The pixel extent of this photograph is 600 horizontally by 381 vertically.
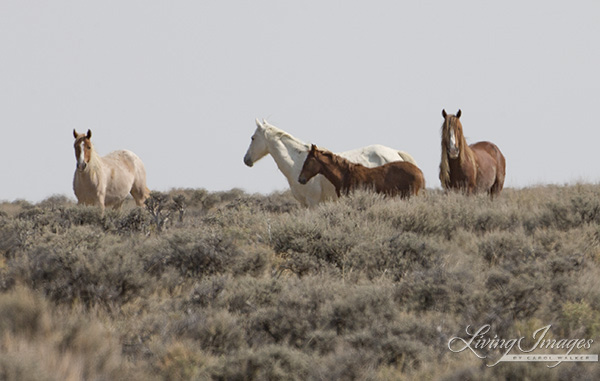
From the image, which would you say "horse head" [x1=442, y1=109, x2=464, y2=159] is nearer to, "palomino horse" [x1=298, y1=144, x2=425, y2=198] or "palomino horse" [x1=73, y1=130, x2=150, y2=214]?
"palomino horse" [x1=298, y1=144, x2=425, y2=198]

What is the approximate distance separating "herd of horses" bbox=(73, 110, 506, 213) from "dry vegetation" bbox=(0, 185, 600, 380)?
2.54 metres

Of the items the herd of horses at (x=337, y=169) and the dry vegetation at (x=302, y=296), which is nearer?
the dry vegetation at (x=302, y=296)

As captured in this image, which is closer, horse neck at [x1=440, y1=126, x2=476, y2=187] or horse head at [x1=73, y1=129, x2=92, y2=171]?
horse neck at [x1=440, y1=126, x2=476, y2=187]

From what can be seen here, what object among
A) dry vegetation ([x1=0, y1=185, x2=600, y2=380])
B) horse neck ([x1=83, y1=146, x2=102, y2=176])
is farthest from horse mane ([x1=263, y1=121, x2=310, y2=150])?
dry vegetation ([x1=0, y1=185, x2=600, y2=380])

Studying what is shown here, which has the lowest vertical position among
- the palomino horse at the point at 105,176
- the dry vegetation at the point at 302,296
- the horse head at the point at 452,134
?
the dry vegetation at the point at 302,296

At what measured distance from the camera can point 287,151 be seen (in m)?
15.9

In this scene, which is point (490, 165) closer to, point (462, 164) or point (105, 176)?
point (462, 164)

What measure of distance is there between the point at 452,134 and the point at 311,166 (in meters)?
2.75

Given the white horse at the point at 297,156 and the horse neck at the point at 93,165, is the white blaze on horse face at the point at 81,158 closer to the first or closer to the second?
the horse neck at the point at 93,165

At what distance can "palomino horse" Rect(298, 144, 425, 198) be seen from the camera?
1373 cm

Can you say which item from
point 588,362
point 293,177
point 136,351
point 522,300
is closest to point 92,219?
point 293,177

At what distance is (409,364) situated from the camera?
5.65 metres

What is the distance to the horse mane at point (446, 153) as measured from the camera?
13.8 meters

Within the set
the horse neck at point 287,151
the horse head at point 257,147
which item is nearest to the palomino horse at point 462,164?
the horse neck at point 287,151
